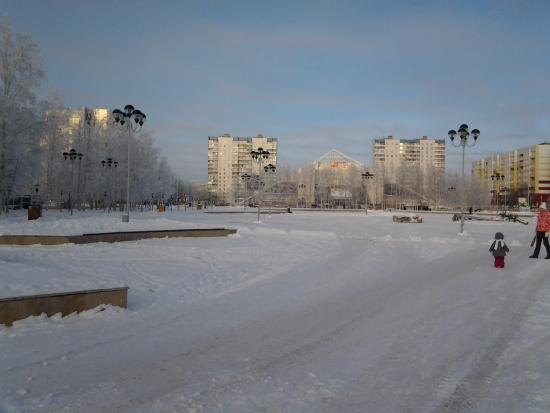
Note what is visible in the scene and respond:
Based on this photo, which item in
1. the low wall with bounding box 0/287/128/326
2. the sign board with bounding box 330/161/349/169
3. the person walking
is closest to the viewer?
the low wall with bounding box 0/287/128/326

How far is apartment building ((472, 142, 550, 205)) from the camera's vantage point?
129 metres

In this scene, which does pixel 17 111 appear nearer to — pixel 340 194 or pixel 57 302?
pixel 57 302

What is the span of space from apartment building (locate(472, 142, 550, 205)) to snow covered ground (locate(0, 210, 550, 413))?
112 m

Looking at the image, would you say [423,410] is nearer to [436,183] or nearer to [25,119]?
[25,119]

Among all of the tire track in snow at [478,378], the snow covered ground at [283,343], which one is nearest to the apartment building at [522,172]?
the snow covered ground at [283,343]

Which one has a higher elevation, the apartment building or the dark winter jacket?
the apartment building

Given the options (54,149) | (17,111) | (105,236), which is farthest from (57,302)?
(54,149)

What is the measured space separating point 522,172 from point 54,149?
13972 cm

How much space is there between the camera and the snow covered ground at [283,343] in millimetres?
4070

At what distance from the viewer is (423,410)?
384 cm

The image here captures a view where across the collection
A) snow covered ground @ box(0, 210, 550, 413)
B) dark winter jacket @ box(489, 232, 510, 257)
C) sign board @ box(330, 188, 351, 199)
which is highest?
sign board @ box(330, 188, 351, 199)

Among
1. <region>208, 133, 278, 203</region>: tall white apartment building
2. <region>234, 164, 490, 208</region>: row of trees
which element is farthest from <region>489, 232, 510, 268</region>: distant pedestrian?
<region>208, 133, 278, 203</region>: tall white apartment building

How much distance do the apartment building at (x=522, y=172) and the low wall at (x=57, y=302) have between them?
380ft

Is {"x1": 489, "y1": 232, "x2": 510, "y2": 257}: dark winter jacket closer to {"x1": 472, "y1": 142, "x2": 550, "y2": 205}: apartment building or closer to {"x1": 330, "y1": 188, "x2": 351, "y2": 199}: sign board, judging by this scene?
{"x1": 472, "y1": 142, "x2": 550, "y2": 205}: apartment building
